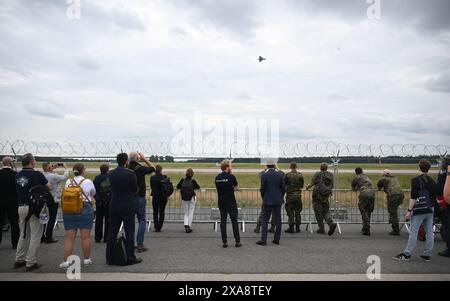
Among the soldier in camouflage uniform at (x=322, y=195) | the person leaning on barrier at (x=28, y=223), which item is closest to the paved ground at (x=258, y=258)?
the person leaning on barrier at (x=28, y=223)

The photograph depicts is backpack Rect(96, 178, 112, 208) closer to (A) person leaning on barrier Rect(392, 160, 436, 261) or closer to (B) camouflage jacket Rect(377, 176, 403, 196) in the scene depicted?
(A) person leaning on barrier Rect(392, 160, 436, 261)

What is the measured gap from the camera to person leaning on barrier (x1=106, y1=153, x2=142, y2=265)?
21.5 ft

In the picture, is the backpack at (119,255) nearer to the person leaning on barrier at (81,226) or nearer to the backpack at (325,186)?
the person leaning on barrier at (81,226)

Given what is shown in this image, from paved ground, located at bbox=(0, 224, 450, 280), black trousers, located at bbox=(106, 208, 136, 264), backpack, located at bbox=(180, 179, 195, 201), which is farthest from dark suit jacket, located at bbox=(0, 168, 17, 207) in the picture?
backpack, located at bbox=(180, 179, 195, 201)

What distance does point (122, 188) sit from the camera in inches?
258

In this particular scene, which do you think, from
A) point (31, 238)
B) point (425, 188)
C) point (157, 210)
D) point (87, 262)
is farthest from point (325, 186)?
point (31, 238)

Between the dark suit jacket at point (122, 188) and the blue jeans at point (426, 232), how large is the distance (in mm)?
5126

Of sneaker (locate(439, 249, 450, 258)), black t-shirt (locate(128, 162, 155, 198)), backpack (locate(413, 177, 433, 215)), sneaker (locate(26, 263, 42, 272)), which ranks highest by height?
black t-shirt (locate(128, 162, 155, 198))

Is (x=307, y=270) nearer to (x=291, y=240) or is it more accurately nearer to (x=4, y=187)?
(x=291, y=240)

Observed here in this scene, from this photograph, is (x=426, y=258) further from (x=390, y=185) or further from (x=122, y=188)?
(x=122, y=188)

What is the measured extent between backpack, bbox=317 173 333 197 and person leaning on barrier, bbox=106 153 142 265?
5115 millimetres
